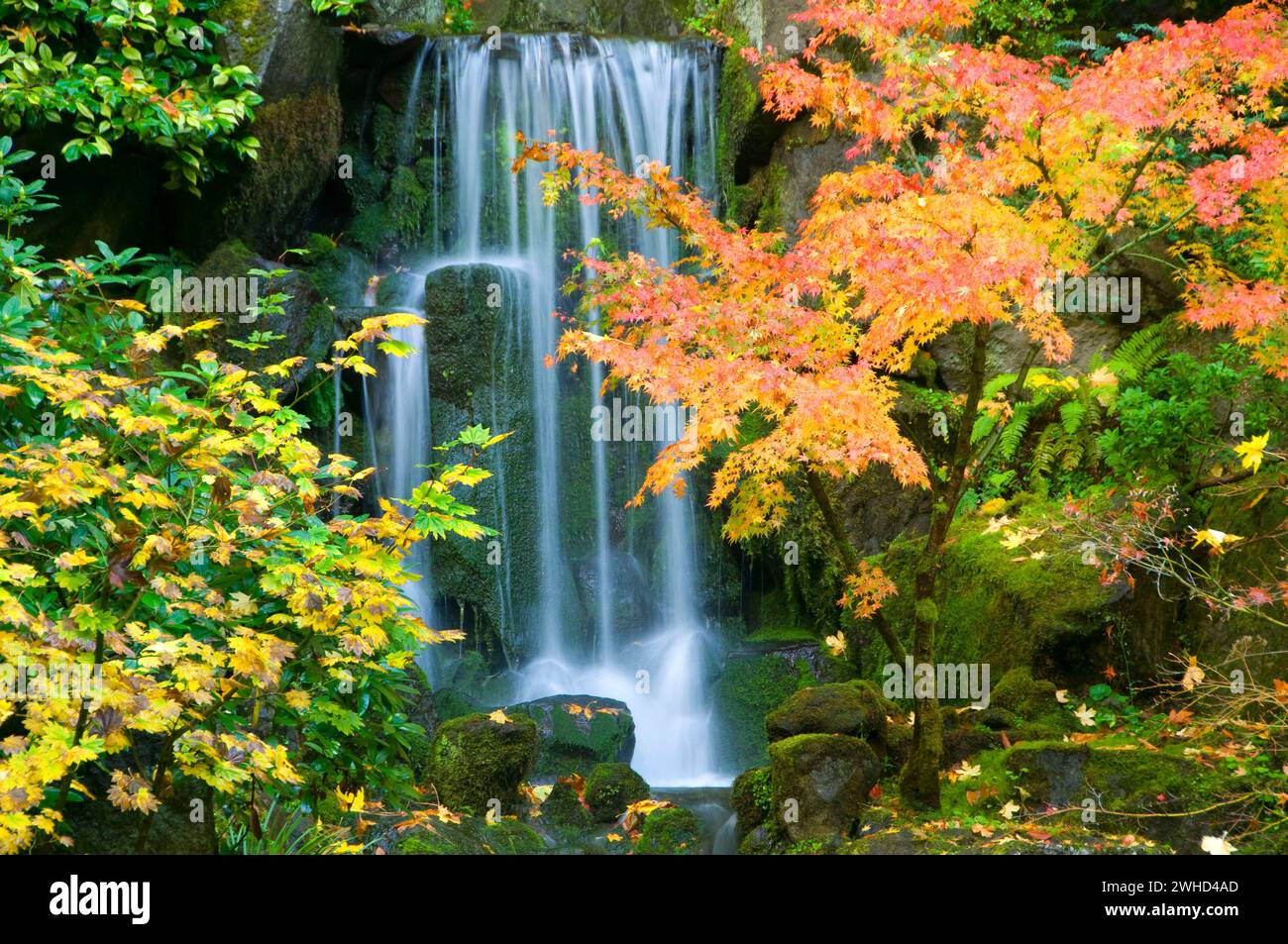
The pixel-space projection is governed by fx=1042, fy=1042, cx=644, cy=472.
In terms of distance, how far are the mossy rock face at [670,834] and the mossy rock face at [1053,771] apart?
2333mm

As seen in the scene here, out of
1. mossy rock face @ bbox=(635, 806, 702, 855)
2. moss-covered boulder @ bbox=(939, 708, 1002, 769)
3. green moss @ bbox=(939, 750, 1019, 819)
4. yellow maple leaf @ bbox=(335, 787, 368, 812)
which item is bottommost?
mossy rock face @ bbox=(635, 806, 702, 855)

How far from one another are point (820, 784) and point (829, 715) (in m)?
0.77

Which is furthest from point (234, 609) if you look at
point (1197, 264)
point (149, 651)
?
point (1197, 264)

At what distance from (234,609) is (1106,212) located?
5.53 meters

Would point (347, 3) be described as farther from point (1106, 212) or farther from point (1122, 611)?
point (1122, 611)

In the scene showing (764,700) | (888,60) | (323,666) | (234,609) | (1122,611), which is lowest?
(764,700)

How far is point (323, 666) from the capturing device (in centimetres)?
454

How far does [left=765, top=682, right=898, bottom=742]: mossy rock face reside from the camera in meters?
7.36

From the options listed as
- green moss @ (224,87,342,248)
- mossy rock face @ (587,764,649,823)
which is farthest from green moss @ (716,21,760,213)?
mossy rock face @ (587,764,649,823)

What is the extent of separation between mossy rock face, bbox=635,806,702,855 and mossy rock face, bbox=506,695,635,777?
135 centimetres

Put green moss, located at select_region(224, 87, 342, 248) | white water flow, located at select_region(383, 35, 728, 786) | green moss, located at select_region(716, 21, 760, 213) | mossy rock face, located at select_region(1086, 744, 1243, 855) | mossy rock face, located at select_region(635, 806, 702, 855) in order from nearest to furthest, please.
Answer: mossy rock face, located at select_region(1086, 744, 1243, 855) < mossy rock face, located at select_region(635, 806, 702, 855) < green moss, located at select_region(224, 87, 342, 248) < white water flow, located at select_region(383, 35, 728, 786) < green moss, located at select_region(716, 21, 760, 213)

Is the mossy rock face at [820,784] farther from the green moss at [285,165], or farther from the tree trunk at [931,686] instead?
the green moss at [285,165]

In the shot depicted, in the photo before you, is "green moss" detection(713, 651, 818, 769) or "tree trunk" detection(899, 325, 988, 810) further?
"green moss" detection(713, 651, 818, 769)

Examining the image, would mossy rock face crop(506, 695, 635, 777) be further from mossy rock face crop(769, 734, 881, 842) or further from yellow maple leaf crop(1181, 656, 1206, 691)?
yellow maple leaf crop(1181, 656, 1206, 691)
